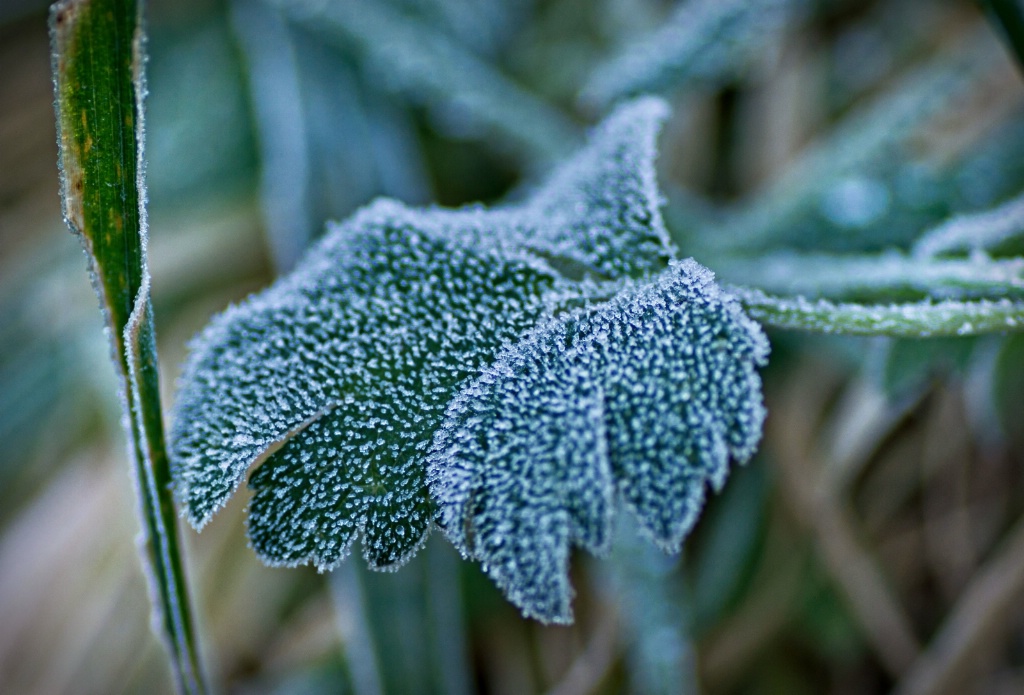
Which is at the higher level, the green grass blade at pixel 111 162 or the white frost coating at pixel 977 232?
the green grass blade at pixel 111 162

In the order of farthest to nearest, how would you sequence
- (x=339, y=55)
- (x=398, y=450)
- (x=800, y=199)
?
1. (x=339, y=55)
2. (x=800, y=199)
3. (x=398, y=450)

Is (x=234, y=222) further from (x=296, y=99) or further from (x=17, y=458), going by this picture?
(x=17, y=458)

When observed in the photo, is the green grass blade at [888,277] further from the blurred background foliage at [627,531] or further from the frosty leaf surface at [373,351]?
the frosty leaf surface at [373,351]

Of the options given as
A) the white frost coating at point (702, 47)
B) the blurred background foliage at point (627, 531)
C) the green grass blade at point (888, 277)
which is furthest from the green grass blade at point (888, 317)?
the white frost coating at point (702, 47)

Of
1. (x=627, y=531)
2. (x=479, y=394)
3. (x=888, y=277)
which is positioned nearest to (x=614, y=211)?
(x=479, y=394)

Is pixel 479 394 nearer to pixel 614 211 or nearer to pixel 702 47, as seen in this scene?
pixel 614 211

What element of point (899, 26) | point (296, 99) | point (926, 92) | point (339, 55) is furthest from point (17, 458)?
point (899, 26)
